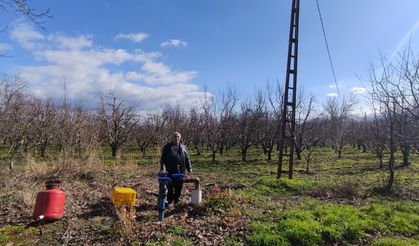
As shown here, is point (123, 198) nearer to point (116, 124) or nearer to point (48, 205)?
point (48, 205)

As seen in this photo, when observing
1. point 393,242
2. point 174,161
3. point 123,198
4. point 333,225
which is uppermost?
point 174,161

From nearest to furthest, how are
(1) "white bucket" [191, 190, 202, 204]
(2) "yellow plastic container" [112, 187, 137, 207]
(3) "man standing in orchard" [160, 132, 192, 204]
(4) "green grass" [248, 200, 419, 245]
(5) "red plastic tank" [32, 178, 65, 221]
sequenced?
(4) "green grass" [248, 200, 419, 245]
(5) "red plastic tank" [32, 178, 65, 221]
(2) "yellow plastic container" [112, 187, 137, 207]
(1) "white bucket" [191, 190, 202, 204]
(3) "man standing in orchard" [160, 132, 192, 204]

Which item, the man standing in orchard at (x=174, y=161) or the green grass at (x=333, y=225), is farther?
the man standing in orchard at (x=174, y=161)

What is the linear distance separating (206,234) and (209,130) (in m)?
24.8

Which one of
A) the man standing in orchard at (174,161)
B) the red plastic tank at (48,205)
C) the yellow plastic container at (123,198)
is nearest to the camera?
the red plastic tank at (48,205)

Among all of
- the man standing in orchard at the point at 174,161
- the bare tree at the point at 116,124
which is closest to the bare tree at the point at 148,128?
the bare tree at the point at 116,124

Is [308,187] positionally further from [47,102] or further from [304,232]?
[47,102]

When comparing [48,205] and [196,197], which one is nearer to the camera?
[48,205]

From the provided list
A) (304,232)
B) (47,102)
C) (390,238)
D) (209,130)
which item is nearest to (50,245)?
(304,232)

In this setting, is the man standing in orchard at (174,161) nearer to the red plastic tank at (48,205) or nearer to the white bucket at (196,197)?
the white bucket at (196,197)

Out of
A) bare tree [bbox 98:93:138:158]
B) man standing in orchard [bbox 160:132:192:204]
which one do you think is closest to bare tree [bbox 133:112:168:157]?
bare tree [bbox 98:93:138:158]

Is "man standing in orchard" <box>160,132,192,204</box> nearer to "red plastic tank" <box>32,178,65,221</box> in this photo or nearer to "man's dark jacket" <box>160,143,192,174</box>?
"man's dark jacket" <box>160,143,192,174</box>

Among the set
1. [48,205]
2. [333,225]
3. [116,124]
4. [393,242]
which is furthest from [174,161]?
[116,124]

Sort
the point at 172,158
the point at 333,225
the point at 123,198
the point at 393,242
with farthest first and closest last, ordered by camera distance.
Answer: the point at 172,158 < the point at 123,198 < the point at 333,225 < the point at 393,242
